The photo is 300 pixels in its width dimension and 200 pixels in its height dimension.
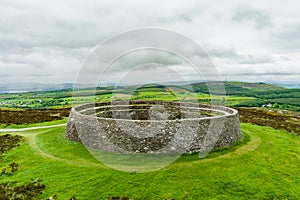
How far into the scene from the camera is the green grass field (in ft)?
46.5

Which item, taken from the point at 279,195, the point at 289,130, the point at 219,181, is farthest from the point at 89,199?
the point at 289,130

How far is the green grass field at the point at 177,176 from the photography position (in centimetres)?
1417

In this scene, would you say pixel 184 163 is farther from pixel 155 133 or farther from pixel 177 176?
pixel 155 133

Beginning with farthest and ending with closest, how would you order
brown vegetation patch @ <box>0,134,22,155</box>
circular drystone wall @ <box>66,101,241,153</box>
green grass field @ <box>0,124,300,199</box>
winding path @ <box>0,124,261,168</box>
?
brown vegetation patch @ <box>0,134,22,155</box> → circular drystone wall @ <box>66,101,241,153</box> → winding path @ <box>0,124,261,168</box> → green grass field @ <box>0,124,300,199</box>

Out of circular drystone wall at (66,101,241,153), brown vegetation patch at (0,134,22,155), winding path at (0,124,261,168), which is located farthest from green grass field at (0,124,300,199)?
brown vegetation patch at (0,134,22,155)

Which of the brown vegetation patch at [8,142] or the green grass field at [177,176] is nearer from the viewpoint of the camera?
the green grass field at [177,176]

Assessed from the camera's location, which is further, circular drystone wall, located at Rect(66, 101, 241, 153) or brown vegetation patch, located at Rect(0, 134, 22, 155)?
brown vegetation patch, located at Rect(0, 134, 22, 155)

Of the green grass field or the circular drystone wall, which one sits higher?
the circular drystone wall

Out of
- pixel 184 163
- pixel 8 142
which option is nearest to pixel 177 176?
pixel 184 163

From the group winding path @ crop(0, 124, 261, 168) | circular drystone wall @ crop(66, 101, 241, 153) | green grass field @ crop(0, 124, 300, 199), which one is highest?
circular drystone wall @ crop(66, 101, 241, 153)

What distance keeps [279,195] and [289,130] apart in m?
20.6

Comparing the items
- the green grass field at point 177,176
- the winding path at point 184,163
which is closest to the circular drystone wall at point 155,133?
the green grass field at point 177,176

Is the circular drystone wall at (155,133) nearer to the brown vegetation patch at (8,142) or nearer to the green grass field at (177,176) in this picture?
the green grass field at (177,176)

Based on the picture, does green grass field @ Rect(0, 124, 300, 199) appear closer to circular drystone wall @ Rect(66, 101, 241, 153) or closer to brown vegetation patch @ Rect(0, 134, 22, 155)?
circular drystone wall @ Rect(66, 101, 241, 153)
